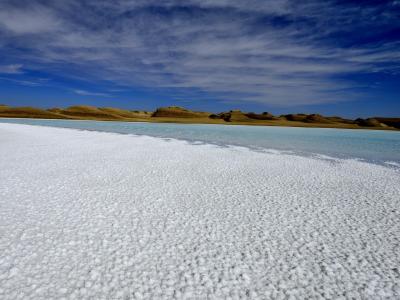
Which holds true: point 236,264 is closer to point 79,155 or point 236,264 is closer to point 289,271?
point 289,271

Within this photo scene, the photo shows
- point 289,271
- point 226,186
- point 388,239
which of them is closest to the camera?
point 289,271

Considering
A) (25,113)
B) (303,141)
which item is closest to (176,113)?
(25,113)

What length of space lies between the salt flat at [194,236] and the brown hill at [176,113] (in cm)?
10838

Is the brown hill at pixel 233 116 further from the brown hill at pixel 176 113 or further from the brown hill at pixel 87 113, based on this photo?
the brown hill at pixel 87 113

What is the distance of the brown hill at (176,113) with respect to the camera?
117 m

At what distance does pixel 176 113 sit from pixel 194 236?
116574 mm

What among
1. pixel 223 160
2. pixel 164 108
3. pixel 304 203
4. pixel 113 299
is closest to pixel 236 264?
pixel 113 299

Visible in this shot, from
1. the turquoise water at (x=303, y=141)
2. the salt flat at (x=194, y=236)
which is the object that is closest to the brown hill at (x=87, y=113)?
the turquoise water at (x=303, y=141)

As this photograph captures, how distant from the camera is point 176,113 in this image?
394 ft

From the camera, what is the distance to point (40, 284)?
359 centimetres

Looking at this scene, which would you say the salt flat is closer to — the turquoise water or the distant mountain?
the turquoise water

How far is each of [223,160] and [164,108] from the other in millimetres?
115420

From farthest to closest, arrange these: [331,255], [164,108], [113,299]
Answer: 1. [164,108]
2. [331,255]
3. [113,299]

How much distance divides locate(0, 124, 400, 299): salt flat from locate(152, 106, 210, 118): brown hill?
108m
